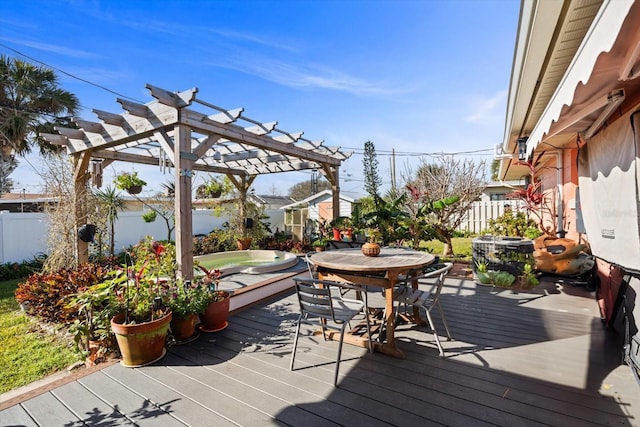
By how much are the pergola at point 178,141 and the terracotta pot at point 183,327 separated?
3.19 feet

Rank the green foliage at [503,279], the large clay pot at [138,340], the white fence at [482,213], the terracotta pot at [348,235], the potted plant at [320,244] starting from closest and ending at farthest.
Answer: the large clay pot at [138,340]
the green foliage at [503,279]
the terracotta pot at [348,235]
the potted plant at [320,244]
the white fence at [482,213]

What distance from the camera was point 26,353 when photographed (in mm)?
3363

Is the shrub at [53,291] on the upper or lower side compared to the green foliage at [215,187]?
lower

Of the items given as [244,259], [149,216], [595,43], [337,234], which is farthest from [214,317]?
[149,216]

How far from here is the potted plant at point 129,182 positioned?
24.1 feet

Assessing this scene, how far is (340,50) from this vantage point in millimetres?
9188

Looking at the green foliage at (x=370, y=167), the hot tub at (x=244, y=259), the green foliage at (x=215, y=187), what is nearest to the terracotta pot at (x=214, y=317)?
the hot tub at (x=244, y=259)

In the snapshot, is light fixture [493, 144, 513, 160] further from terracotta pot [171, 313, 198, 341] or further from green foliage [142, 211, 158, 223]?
green foliage [142, 211, 158, 223]

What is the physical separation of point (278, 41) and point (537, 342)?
9.00 meters

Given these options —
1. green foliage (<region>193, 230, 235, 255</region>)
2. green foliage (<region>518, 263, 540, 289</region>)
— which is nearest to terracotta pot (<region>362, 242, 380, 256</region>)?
green foliage (<region>518, 263, 540, 289</region>)

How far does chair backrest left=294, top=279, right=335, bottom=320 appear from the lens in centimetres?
281

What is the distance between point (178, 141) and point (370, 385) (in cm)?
396

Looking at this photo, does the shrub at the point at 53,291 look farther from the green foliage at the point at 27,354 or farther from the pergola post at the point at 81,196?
the pergola post at the point at 81,196

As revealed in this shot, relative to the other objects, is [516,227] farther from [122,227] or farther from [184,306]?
[122,227]
